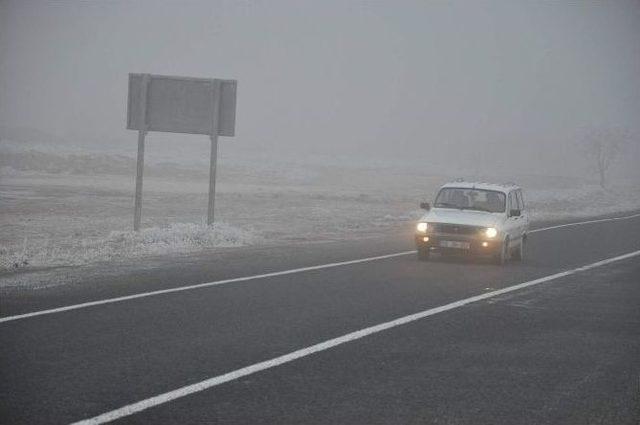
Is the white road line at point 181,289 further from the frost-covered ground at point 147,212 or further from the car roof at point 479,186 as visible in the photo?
the frost-covered ground at point 147,212

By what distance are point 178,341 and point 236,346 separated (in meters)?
0.60

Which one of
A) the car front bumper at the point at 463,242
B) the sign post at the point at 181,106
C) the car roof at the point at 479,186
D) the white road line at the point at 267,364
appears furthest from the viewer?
the sign post at the point at 181,106

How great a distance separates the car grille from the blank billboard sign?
6484 millimetres

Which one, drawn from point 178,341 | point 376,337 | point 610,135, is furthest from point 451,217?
point 610,135

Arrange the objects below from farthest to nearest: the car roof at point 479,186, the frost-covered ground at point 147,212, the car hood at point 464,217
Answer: the frost-covered ground at point 147,212
the car roof at point 479,186
the car hood at point 464,217

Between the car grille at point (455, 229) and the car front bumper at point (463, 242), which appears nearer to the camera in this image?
the car front bumper at point (463, 242)

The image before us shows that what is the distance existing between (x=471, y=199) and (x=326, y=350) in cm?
1107

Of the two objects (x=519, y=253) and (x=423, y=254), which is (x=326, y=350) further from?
(x=519, y=253)

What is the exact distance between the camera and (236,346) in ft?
28.9

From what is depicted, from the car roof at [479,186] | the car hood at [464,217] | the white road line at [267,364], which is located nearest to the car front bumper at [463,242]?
the car hood at [464,217]

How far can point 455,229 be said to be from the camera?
1778 cm

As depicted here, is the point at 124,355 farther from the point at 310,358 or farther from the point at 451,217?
the point at 451,217

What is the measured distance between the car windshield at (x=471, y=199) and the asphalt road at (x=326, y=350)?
3.79m

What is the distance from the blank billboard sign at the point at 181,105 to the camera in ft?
71.8
